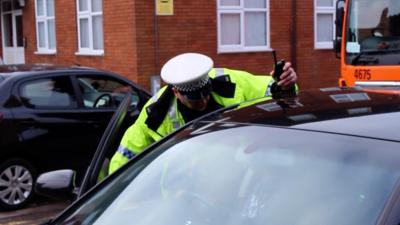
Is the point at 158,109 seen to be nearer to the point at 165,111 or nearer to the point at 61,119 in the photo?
the point at 165,111

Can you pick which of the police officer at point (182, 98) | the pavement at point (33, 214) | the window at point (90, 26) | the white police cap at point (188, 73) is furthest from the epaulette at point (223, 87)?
the window at point (90, 26)

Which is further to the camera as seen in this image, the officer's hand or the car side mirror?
the officer's hand

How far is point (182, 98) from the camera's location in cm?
372

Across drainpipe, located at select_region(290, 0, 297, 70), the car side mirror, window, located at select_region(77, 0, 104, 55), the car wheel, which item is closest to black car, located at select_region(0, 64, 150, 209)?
the car wheel

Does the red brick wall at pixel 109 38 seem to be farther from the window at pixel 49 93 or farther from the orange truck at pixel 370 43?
the orange truck at pixel 370 43

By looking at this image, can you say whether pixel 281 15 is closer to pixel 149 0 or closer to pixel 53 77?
pixel 149 0

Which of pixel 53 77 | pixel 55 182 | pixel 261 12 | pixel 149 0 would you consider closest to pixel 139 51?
pixel 149 0

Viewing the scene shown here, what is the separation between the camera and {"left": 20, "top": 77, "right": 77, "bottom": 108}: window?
744 centimetres

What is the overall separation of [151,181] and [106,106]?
16.6 ft

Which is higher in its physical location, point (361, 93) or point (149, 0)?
point (149, 0)

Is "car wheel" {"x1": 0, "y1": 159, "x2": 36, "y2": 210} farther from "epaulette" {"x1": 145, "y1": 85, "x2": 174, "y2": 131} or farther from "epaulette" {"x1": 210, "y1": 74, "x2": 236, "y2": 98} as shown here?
"epaulette" {"x1": 210, "y1": 74, "x2": 236, "y2": 98}

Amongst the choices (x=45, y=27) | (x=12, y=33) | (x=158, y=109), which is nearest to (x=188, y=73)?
(x=158, y=109)

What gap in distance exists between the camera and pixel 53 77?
25.0 ft

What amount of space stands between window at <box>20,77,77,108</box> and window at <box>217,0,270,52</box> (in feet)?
17.0
